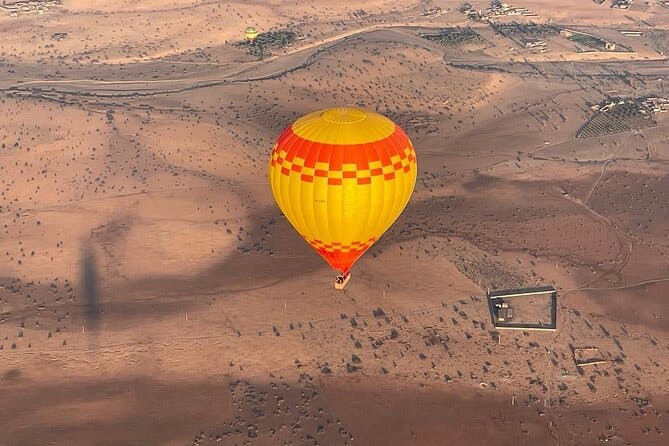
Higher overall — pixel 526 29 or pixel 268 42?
pixel 526 29

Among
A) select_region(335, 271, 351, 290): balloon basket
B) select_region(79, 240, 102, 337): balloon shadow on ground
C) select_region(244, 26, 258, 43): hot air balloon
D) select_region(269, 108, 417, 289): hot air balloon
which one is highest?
select_region(269, 108, 417, 289): hot air balloon

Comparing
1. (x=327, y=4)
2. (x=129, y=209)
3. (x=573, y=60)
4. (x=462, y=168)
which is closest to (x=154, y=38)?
(x=327, y=4)

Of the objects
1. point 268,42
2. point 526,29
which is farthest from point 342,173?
point 526,29

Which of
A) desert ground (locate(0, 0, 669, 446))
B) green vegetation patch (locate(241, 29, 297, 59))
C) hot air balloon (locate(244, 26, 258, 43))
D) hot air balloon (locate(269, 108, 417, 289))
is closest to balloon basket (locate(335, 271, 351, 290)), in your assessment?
desert ground (locate(0, 0, 669, 446))

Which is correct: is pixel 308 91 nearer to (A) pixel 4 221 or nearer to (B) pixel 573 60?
(A) pixel 4 221

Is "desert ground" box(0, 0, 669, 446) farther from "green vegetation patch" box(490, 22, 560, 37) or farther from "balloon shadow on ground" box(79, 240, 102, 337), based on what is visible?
"green vegetation patch" box(490, 22, 560, 37)

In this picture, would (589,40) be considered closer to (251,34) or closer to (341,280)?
(251,34)
